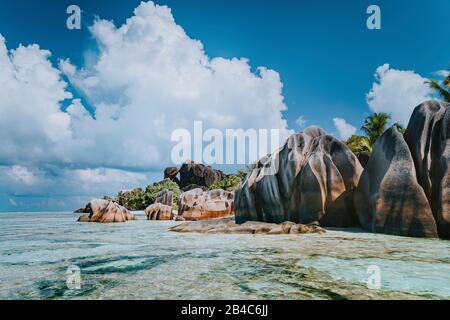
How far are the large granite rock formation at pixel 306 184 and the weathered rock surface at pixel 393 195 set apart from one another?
138cm

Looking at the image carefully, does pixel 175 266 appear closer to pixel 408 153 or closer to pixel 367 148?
pixel 408 153

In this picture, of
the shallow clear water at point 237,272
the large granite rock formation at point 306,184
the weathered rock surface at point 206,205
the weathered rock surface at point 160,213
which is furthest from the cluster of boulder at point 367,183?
the weathered rock surface at point 160,213

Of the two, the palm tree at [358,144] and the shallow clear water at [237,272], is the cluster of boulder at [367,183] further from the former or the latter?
the palm tree at [358,144]

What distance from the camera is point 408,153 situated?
1166 centimetres

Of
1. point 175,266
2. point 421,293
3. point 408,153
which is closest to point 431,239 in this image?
point 408,153

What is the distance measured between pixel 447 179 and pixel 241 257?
24.5ft

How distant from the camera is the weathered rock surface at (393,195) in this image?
34.9 feet

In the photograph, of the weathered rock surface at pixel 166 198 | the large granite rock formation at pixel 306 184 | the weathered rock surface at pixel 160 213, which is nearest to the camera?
the large granite rock formation at pixel 306 184

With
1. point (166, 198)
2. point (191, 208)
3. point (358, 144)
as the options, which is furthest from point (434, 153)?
point (166, 198)

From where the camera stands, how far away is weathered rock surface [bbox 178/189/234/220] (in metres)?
26.5

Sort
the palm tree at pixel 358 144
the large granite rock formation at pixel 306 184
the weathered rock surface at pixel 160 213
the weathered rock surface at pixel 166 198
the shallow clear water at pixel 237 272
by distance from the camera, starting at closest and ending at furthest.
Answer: the shallow clear water at pixel 237 272
the large granite rock formation at pixel 306 184
the palm tree at pixel 358 144
the weathered rock surface at pixel 160 213
the weathered rock surface at pixel 166 198

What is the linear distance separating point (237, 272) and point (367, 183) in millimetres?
9328

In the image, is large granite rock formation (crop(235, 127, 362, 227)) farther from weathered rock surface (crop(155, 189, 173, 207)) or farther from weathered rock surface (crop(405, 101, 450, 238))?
weathered rock surface (crop(155, 189, 173, 207))

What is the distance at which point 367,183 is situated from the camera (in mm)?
13172
